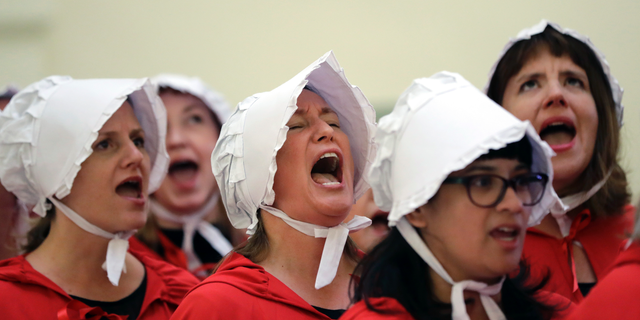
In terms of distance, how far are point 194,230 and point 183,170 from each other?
1.54ft

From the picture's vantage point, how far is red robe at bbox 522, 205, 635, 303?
8.55 ft

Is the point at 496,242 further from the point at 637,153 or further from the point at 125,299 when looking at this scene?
the point at 637,153

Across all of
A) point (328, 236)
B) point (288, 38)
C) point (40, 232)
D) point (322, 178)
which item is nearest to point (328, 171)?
point (322, 178)

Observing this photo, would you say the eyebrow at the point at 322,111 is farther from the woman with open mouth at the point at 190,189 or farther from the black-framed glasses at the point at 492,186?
the woman with open mouth at the point at 190,189

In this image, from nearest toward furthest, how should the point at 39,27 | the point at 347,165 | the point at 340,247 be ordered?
the point at 340,247, the point at 347,165, the point at 39,27

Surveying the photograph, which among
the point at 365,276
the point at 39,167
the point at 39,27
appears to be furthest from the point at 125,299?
the point at 39,27

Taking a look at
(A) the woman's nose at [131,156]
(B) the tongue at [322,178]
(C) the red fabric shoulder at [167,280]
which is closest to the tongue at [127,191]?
(A) the woman's nose at [131,156]

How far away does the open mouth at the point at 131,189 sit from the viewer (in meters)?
2.91

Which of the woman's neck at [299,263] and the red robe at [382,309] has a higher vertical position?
the red robe at [382,309]

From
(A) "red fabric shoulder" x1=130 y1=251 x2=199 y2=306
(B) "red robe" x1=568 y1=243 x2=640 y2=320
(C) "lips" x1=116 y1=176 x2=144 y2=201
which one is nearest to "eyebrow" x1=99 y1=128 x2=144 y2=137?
(C) "lips" x1=116 y1=176 x2=144 y2=201

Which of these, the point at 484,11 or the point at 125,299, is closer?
the point at 125,299

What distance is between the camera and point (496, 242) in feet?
5.58

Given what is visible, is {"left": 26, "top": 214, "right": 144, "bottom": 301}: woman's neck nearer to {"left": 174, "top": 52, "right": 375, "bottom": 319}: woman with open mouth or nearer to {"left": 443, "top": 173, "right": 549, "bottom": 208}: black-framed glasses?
{"left": 174, "top": 52, "right": 375, "bottom": 319}: woman with open mouth

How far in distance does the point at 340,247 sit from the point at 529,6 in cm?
332
